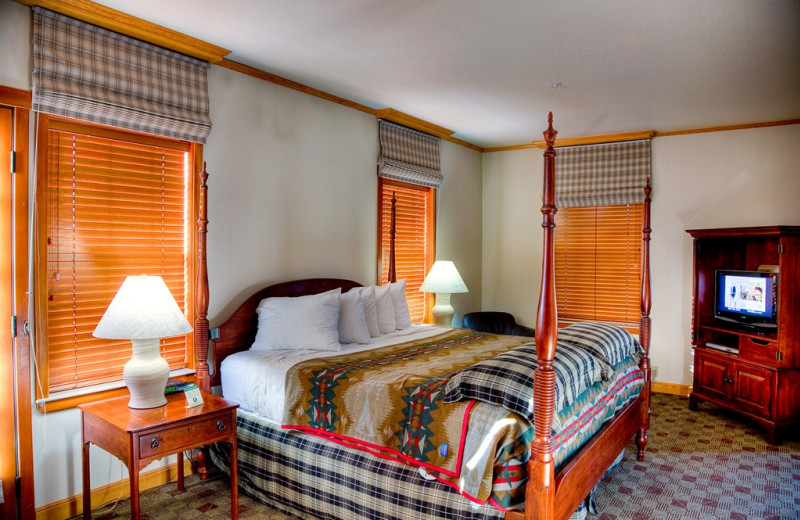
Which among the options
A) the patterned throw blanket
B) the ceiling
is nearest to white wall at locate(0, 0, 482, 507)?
the ceiling

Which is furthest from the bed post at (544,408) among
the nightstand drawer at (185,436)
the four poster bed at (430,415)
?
the nightstand drawer at (185,436)

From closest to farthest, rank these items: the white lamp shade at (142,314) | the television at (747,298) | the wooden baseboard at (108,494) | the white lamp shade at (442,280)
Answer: the white lamp shade at (142,314) → the wooden baseboard at (108,494) → the television at (747,298) → the white lamp shade at (442,280)

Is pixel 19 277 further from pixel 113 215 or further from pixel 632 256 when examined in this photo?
pixel 632 256

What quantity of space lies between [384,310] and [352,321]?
1.52ft

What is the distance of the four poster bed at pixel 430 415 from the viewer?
212 centimetres

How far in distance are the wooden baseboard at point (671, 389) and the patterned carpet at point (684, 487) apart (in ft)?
3.48

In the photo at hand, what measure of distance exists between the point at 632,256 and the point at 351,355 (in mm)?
3683

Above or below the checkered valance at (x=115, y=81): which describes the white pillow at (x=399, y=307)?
below

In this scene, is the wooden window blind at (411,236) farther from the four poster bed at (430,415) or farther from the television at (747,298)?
the television at (747,298)

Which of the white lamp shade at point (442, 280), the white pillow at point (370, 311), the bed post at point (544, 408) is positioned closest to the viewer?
the bed post at point (544, 408)

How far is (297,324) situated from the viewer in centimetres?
340

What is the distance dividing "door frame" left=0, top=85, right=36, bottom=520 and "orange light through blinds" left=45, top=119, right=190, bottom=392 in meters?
0.11

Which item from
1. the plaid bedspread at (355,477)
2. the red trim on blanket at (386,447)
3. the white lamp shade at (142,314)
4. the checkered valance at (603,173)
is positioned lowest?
the plaid bedspread at (355,477)

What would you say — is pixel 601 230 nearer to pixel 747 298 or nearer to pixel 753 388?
pixel 747 298
